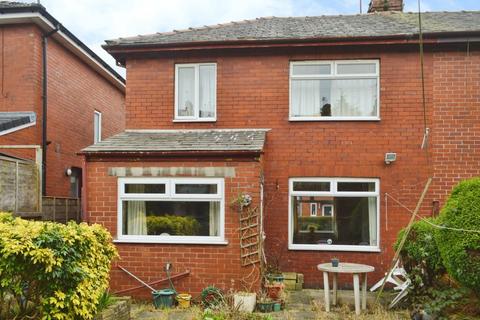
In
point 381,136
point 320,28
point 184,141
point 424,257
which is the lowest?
point 424,257

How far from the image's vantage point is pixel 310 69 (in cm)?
1087

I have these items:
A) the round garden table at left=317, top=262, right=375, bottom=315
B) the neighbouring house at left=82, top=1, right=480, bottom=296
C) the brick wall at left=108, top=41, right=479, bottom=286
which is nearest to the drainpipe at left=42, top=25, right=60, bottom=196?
the neighbouring house at left=82, top=1, right=480, bottom=296

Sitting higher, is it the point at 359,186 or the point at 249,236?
the point at 359,186

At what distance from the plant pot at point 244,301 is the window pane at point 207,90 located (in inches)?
176

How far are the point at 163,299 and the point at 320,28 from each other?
23.4 feet

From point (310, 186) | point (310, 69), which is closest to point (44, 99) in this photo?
point (310, 69)

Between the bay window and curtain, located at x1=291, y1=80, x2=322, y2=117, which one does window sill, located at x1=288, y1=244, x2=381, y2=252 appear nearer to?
the bay window

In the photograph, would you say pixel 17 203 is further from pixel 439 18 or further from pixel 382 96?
pixel 439 18

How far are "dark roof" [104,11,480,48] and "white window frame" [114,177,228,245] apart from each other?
10.9ft

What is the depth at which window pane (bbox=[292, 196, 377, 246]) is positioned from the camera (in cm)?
1052

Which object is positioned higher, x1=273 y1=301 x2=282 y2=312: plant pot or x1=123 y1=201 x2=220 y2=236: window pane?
x1=123 y1=201 x2=220 y2=236: window pane

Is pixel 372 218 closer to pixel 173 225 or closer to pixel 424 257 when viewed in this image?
pixel 424 257

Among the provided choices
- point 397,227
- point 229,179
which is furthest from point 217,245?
point 397,227

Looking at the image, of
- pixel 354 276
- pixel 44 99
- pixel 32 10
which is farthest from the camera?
pixel 44 99
